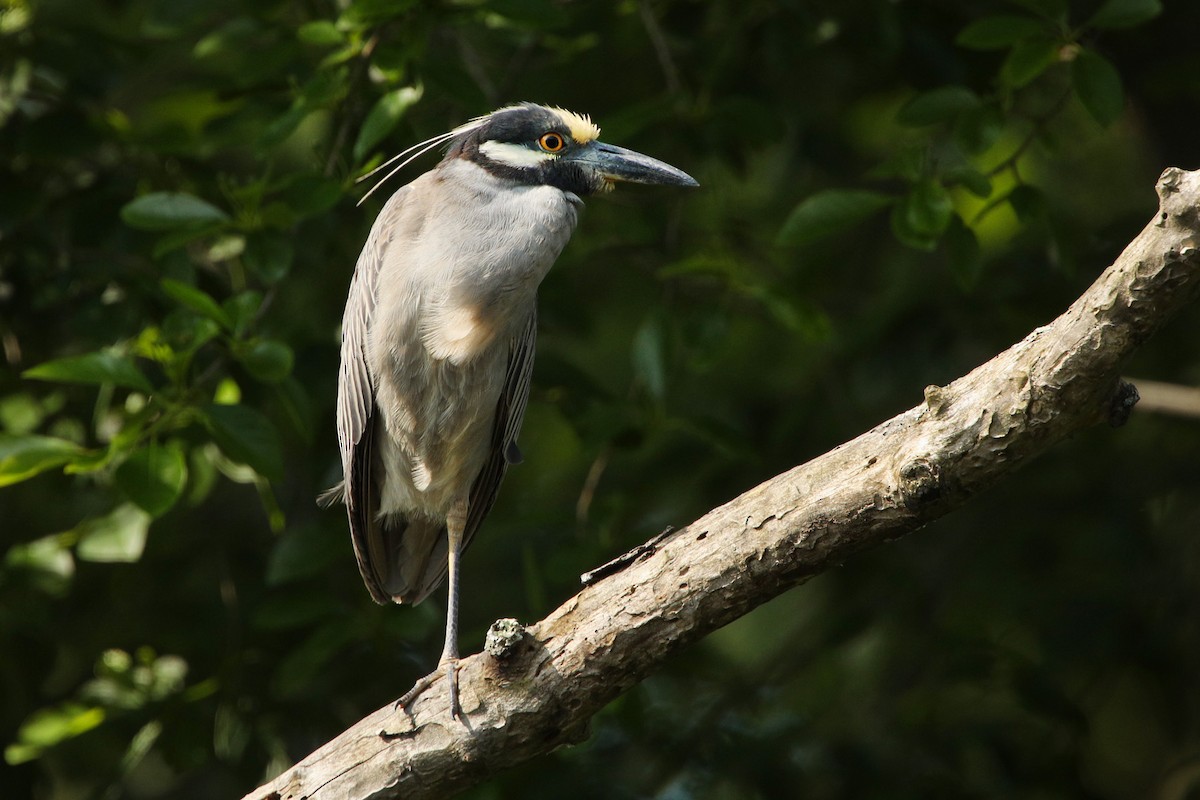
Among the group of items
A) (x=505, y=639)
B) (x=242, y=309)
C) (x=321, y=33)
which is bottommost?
(x=505, y=639)

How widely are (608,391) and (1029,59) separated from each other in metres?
2.00

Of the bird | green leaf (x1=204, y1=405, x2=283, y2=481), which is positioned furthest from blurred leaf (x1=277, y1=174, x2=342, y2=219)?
green leaf (x1=204, y1=405, x2=283, y2=481)

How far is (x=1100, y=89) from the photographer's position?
337 cm

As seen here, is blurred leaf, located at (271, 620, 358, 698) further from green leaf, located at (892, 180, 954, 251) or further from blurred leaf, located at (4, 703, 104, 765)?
green leaf, located at (892, 180, 954, 251)

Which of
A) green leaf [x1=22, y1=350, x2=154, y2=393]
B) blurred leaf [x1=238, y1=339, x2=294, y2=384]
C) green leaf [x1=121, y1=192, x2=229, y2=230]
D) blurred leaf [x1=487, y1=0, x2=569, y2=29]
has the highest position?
blurred leaf [x1=487, y1=0, x2=569, y2=29]

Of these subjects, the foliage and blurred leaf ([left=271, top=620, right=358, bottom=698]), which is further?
blurred leaf ([left=271, top=620, right=358, bottom=698])

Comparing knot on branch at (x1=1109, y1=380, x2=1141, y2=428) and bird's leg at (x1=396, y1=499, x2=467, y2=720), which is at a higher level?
knot on branch at (x1=1109, y1=380, x2=1141, y2=428)

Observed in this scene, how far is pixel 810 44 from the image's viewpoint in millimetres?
4375

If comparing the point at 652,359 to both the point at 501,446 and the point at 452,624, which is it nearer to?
the point at 501,446

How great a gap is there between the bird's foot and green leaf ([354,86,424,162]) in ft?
4.92

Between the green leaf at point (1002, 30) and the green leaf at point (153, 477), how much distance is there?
257 cm

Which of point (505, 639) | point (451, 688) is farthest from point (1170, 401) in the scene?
point (451, 688)

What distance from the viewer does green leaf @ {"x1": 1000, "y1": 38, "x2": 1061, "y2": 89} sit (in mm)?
3400

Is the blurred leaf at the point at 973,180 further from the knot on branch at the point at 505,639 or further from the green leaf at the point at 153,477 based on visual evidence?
the green leaf at the point at 153,477
